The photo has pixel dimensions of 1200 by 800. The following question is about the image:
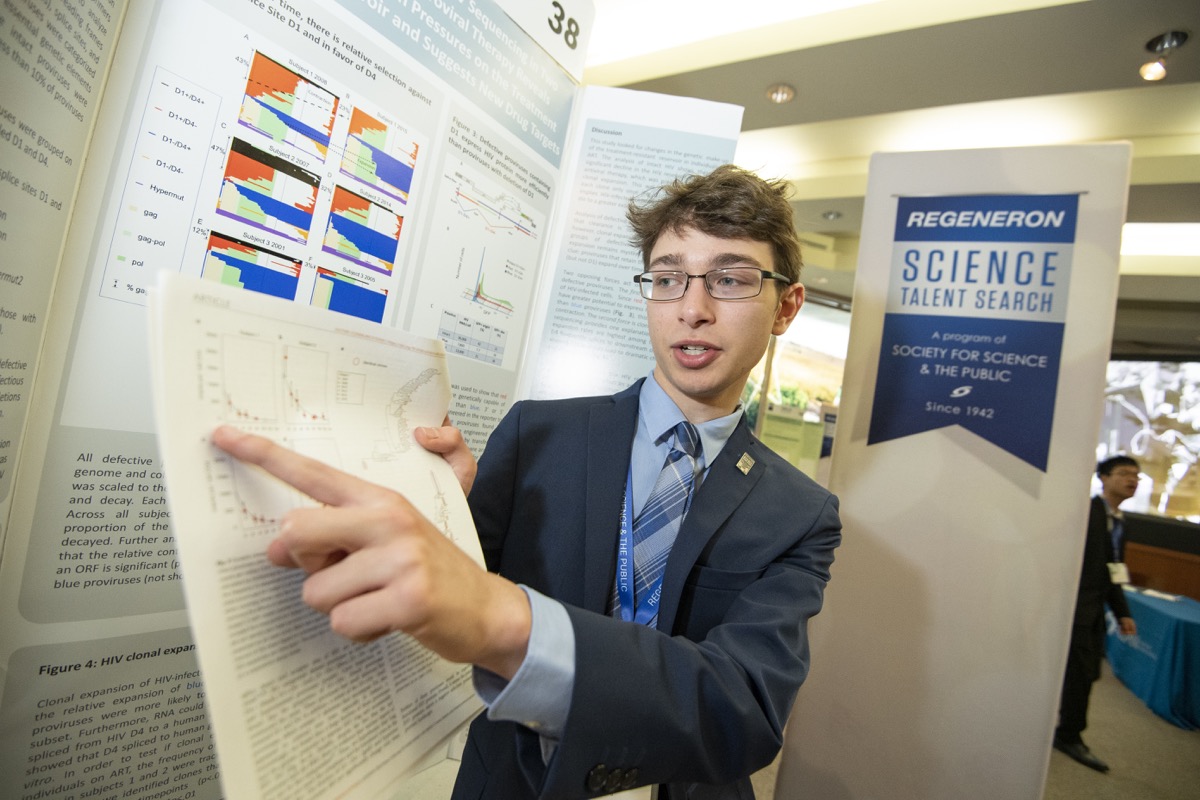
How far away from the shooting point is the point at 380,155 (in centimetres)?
125

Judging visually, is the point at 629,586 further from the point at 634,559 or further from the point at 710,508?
the point at 710,508

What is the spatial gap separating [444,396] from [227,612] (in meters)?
0.41

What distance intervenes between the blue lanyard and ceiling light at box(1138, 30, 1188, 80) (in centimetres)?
394

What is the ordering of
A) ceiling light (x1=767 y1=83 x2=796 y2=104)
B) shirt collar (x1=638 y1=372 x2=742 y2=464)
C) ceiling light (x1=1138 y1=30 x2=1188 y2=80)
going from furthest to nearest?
ceiling light (x1=767 y1=83 x2=796 y2=104) → ceiling light (x1=1138 y1=30 x2=1188 y2=80) → shirt collar (x1=638 y1=372 x2=742 y2=464)

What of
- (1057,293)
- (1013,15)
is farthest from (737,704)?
(1013,15)

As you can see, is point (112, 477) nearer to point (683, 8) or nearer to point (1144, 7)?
point (683, 8)

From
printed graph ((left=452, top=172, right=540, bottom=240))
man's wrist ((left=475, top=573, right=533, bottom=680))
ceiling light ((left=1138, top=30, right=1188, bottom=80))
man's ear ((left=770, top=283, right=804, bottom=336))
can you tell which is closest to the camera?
man's wrist ((left=475, top=573, right=533, bottom=680))

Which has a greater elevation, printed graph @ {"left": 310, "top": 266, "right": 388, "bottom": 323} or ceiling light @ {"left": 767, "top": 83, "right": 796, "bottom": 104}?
ceiling light @ {"left": 767, "top": 83, "right": 796, "bottom": 104}

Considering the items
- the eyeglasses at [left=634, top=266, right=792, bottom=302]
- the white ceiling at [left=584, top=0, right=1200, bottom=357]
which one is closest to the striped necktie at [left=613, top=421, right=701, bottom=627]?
the eyeglasses at [left=634, top=266, right=792, bottom=302]

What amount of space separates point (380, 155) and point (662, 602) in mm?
1128

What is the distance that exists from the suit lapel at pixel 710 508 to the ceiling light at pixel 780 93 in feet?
11.0

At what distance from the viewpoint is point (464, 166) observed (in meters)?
1.48

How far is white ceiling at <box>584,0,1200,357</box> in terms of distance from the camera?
2.88 metres

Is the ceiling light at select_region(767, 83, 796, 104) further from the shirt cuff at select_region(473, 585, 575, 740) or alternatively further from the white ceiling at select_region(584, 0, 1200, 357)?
the shirt cuff at select_region(473, 585, 575, 740)
